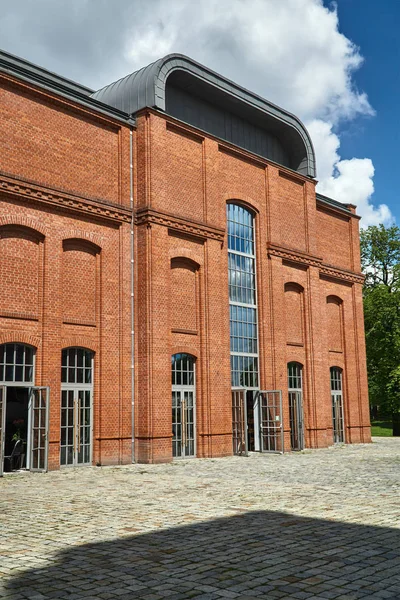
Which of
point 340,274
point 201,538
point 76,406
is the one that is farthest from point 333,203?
point 201,538

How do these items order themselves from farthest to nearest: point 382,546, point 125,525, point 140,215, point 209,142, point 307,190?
point 307,190
point 209,142
point 140,215
point 125,525
point 382,546

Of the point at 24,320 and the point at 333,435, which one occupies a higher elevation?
the point at 24,320

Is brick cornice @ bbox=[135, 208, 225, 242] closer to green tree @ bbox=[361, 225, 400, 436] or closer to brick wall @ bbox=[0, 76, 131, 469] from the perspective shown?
brick wall @ bbox=[0, 76, 131, 469]

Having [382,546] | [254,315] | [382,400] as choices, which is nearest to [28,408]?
[254,315]

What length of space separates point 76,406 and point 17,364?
2.15 meters

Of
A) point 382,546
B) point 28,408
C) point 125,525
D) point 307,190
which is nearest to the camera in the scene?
point 382,546

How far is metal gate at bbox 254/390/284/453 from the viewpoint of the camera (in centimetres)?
2259

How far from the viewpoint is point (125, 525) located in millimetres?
8414

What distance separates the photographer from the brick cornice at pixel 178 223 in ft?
64.1

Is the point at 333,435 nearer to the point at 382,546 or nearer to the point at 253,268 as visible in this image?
the point at 253,268

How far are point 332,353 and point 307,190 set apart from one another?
7.34m

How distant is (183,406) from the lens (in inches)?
786

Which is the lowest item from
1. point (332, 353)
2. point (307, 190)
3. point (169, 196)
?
point (332, 353)

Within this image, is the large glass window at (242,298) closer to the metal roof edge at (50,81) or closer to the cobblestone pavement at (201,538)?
the metal roof edge at (50,81)
